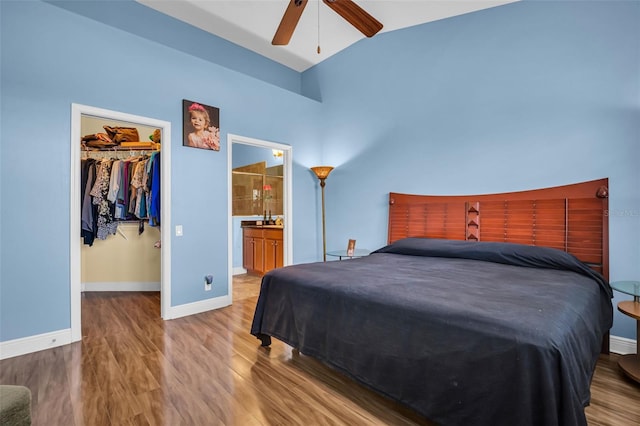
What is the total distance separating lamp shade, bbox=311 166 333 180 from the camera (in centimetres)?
443

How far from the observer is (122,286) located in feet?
14.4

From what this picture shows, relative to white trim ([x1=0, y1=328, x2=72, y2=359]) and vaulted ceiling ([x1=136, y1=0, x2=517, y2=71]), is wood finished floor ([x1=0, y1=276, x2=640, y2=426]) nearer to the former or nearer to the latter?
white trim ([x1=0, y1=328, x2=72, y2=359])

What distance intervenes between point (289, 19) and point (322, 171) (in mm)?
2160

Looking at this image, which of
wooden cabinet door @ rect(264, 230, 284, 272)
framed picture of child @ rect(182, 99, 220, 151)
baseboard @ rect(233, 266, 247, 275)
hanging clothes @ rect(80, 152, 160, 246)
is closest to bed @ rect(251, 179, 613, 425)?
framed picture of child @ rect(182, 99, 220, 151)

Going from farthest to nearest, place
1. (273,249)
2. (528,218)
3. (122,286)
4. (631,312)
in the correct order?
1. (273,249)
2. (122,286)
3. (528,218)
4. (631,312)

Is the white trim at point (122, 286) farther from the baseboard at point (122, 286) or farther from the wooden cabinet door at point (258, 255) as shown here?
the wooden cabinet door at point (258, 255)

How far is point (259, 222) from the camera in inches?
215

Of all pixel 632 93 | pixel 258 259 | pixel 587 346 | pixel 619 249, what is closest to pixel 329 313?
pixel 587 346

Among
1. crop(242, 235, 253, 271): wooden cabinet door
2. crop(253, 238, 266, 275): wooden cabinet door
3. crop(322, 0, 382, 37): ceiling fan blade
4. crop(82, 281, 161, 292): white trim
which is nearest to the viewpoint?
crop(322, 0, 382, 37): ceiling fan blade

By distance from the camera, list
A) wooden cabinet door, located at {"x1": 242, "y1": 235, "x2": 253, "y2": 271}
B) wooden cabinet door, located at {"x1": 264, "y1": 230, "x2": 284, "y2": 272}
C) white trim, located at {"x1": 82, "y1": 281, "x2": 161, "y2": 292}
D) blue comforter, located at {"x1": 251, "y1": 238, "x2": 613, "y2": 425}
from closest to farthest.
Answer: blue comforter, located at {"x1": 251, "y1": 238, "x2": 613, "y2": 425} → white trim, located at {"x1": 82, "y1": 281, "x2": 161, "y2": 292} → wooden cabinet door, located at {"x1": 264, "y1": 230, "x2": 284, "y2": 272} → wooden cabinet door, located at {"x1": 242, "y1": 235, "x2": 253, "y2": 271}

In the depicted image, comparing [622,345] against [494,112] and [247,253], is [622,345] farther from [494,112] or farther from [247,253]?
[247,253]

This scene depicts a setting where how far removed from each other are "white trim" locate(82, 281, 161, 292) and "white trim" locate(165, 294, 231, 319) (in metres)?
1.36

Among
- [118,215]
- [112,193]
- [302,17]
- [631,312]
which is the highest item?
[302,17]

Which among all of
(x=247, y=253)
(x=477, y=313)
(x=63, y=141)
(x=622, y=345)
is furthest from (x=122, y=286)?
(x=622, y=345)
